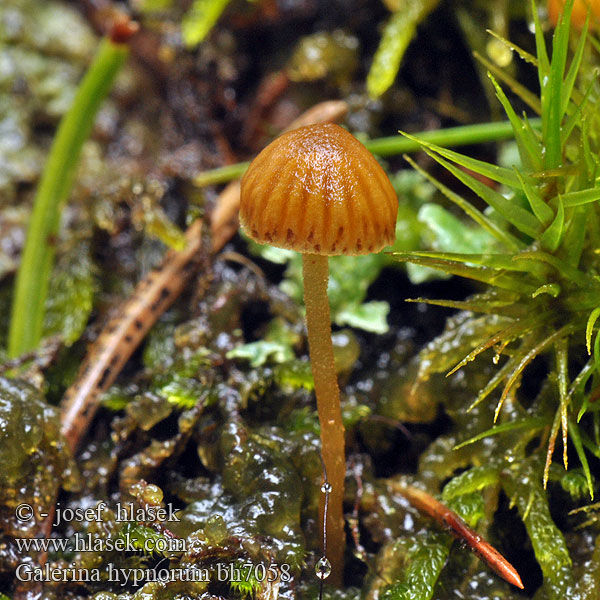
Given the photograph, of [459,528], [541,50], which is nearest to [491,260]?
[541,50]

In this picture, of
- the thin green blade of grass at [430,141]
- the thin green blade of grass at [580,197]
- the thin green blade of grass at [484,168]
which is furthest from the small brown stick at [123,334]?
the thin green blade of grass at [580,197]

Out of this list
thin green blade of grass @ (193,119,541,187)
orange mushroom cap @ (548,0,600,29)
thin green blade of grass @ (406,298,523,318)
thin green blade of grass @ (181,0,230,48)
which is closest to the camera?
thin green blade of grass @ (406,298,523,318)

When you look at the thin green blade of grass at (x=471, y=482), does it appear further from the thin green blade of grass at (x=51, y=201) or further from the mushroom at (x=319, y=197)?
the thin green blade of grass at (x=51, y=201)

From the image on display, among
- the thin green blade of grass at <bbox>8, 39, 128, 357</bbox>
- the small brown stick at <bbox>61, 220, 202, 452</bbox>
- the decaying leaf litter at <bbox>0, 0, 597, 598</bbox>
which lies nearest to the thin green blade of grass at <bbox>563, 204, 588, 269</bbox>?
the decaying leaf litter at <bbox>0, 0, 597, 598</bbox>

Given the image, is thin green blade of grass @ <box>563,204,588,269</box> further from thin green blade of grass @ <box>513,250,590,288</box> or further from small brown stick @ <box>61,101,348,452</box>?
small brown stick @ <box>61,101,348,452</box>

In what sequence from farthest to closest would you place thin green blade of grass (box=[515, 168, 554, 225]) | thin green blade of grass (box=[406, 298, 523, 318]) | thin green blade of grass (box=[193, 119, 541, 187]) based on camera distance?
thin green blade of grass (box=[193, 119, 541, 187]) < thin green blade of grass (box=[406, 298, 523, 318]) < thin green blade of grass (box=[515, 168, 554, 225])

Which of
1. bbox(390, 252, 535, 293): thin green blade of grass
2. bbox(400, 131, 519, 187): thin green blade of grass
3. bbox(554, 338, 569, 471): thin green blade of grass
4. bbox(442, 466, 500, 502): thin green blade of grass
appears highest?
bbox(400, 131, 519, 187): thin green blade of grass

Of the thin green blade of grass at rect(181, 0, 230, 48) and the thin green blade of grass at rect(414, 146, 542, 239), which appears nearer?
the thin green blade of grass at rect(414, 146, 542, 239)
